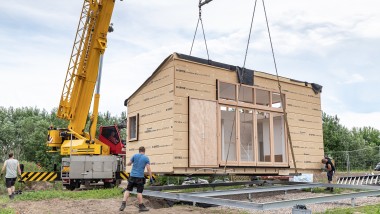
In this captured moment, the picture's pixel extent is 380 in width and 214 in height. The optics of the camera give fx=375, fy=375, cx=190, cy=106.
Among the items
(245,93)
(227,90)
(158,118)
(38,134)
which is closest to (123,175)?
(158,118)

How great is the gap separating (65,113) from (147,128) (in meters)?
5.39

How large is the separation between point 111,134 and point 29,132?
2792 cm

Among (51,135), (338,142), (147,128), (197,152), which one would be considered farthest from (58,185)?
(338,142)

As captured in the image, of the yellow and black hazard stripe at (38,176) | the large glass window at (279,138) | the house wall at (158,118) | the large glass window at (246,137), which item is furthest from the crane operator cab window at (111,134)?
the large glass window at (279,138)

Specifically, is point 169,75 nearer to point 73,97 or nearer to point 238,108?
point 238,108

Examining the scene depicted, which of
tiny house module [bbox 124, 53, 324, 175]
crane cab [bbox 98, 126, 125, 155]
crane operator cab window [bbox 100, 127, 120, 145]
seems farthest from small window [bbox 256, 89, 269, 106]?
crane operator cab window [bbox 100, 127, 120, 145]

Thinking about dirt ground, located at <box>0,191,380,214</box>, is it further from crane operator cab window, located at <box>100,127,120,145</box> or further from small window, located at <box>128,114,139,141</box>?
crane operator cab window, located at <box>100,127,120,145</box>

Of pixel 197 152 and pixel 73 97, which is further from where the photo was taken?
pixel 73 97

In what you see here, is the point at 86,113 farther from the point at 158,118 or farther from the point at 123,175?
the point at 158,118

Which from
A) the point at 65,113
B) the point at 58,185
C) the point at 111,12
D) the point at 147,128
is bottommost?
the point at 58,185

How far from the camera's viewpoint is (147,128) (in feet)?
34.4

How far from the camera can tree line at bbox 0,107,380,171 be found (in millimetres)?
35719

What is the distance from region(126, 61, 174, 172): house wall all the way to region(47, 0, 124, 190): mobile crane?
3177mm

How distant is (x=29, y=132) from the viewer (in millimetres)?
39938
